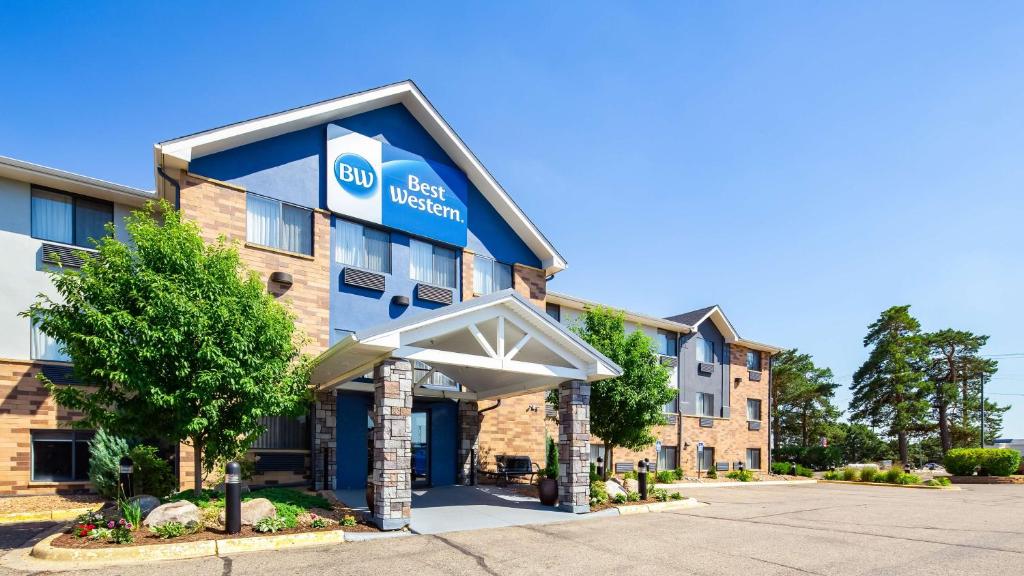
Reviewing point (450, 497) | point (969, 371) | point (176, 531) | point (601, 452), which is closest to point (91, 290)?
point (176, 531)

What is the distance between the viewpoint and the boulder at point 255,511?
10016mm

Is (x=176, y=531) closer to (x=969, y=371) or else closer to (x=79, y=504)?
(x=79, y=504)

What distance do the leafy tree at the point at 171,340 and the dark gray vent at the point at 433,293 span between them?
20.8 ft

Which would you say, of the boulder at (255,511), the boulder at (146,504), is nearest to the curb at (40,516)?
the boulder at (146,504)

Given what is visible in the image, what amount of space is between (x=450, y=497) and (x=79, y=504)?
7.87 m

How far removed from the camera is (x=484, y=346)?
1224 centimetres

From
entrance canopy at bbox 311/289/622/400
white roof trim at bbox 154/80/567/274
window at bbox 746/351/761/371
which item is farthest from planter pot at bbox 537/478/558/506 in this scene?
window at bbox 746/351/761/371

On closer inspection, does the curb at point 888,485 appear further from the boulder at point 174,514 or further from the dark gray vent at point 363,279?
the boulder at point 174,514

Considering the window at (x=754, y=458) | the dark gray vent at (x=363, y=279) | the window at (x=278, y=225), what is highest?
the window at (x=278, y=225)

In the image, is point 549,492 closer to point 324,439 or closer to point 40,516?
point 324,439

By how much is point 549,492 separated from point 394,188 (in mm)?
9195

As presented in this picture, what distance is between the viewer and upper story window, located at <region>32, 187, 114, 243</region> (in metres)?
14.8

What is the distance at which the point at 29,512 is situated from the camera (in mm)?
12125

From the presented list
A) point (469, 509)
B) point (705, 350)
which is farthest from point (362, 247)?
point (705, 350)
